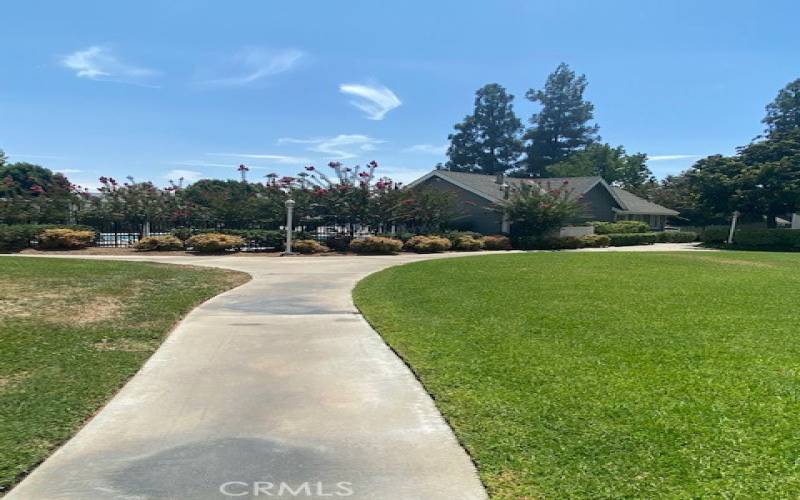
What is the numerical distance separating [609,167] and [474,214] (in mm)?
33374

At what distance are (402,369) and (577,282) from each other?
25.8 ft

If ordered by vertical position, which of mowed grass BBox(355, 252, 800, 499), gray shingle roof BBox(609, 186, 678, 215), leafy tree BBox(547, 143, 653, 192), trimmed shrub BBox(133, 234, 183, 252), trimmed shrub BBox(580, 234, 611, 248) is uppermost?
leafy tree BBox(547, 143, 653, 192)

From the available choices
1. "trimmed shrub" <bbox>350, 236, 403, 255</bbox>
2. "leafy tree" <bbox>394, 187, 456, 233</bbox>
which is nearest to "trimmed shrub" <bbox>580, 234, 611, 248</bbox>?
"leafy tree" <bbox>394, 187, 456, 233</bbox>

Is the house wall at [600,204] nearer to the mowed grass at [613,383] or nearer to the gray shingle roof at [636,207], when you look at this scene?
the gray shingle roof at [636,207]

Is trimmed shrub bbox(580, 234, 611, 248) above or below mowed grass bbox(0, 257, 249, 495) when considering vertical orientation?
above

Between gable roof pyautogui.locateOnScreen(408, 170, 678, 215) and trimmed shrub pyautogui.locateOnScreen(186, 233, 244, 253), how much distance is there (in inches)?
490

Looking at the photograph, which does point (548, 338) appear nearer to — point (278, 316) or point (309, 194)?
point (278, 316)

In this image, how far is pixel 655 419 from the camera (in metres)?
4.19

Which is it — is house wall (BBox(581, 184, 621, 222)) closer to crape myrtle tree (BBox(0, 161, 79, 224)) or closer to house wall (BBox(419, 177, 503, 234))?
house wall (BBox(419, 177, 503, 234))

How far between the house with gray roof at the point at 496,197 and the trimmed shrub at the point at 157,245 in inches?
505

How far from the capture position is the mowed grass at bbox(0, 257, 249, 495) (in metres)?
4.07

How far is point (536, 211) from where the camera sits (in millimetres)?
28781

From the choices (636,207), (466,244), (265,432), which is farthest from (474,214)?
(265,432)

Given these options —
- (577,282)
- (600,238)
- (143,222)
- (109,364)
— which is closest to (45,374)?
(109,364)
